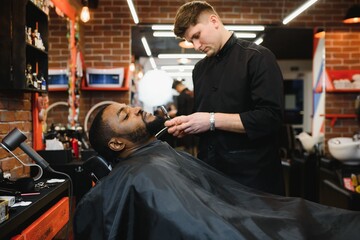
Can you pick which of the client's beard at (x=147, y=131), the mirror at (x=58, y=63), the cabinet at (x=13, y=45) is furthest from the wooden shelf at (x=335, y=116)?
the cabinet at (x=13, y=45)

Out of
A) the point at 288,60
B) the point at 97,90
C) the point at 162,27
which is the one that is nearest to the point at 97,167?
the point at 97,90

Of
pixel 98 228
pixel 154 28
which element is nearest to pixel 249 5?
pixel 154 28

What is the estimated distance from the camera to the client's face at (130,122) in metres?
1.53

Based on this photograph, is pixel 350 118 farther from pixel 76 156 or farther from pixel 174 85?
pixel 76 156

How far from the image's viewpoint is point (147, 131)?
5.28 ft

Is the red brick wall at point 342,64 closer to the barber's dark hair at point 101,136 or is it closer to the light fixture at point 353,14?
the light fixture at point 353,14

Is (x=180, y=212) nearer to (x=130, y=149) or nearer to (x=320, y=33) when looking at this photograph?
(x=130, y=149)

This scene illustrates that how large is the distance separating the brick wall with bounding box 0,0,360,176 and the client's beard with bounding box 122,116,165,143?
2.77 meters

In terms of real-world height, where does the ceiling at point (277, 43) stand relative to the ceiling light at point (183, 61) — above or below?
above

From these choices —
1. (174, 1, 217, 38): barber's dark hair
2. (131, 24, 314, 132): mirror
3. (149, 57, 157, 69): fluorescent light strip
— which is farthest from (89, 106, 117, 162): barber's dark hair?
(149, 57, 157, 69): fluorescent light strip

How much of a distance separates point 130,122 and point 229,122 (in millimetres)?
473

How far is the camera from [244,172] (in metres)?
1.79

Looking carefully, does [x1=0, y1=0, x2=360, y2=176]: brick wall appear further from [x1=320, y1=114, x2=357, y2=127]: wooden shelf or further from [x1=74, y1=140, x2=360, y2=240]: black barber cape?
[x1=74, y1=140, x2=360, y2=240]: black barber cape

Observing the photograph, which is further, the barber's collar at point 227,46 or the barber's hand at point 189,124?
the barber's collar at point 227,46
